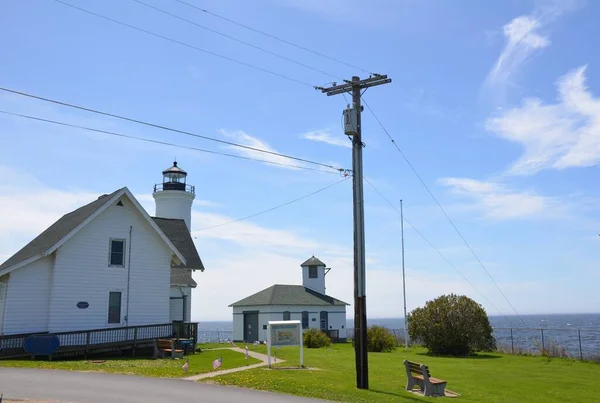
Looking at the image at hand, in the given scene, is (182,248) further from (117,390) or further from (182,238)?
(117,390)

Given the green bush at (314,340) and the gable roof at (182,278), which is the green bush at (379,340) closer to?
the green bush at (314,340)

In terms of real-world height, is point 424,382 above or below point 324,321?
below

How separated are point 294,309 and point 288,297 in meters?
1.25

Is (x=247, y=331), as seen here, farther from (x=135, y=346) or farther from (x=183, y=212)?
(x=135, y=346)

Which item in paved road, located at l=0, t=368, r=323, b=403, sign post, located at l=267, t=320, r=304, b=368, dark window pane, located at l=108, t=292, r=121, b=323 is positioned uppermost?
dark window pane, located at l=108, t=292, r=121, b=323

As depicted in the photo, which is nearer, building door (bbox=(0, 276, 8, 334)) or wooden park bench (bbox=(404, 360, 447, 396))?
wooden park bench (bbox=(404, 360, 447, 396))

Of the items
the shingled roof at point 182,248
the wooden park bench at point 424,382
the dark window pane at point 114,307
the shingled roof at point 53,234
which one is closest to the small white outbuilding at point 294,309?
the shingled roof at point 182,248

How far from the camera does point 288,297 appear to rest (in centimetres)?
5103

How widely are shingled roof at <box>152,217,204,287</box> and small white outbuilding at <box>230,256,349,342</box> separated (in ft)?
40.5

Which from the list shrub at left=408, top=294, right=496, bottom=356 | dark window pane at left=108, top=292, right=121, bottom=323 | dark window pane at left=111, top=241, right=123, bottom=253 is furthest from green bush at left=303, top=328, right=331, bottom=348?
dark window pane at left=111, top=241, right=123, bottom=253

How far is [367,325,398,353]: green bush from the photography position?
37.2m

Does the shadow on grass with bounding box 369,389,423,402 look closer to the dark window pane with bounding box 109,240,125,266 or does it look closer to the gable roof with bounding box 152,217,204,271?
the dark window pane with bounding box 109,240,125,266

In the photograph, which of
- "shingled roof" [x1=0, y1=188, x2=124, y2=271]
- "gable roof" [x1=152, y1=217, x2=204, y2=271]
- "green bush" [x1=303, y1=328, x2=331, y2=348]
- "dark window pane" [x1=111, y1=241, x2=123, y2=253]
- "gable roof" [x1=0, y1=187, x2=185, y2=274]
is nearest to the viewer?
"gable roof" [x1=0, y1=187, x2=185, y2=274]

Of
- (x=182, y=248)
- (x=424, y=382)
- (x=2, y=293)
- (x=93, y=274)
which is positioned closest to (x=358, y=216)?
(x=424, y=382)
